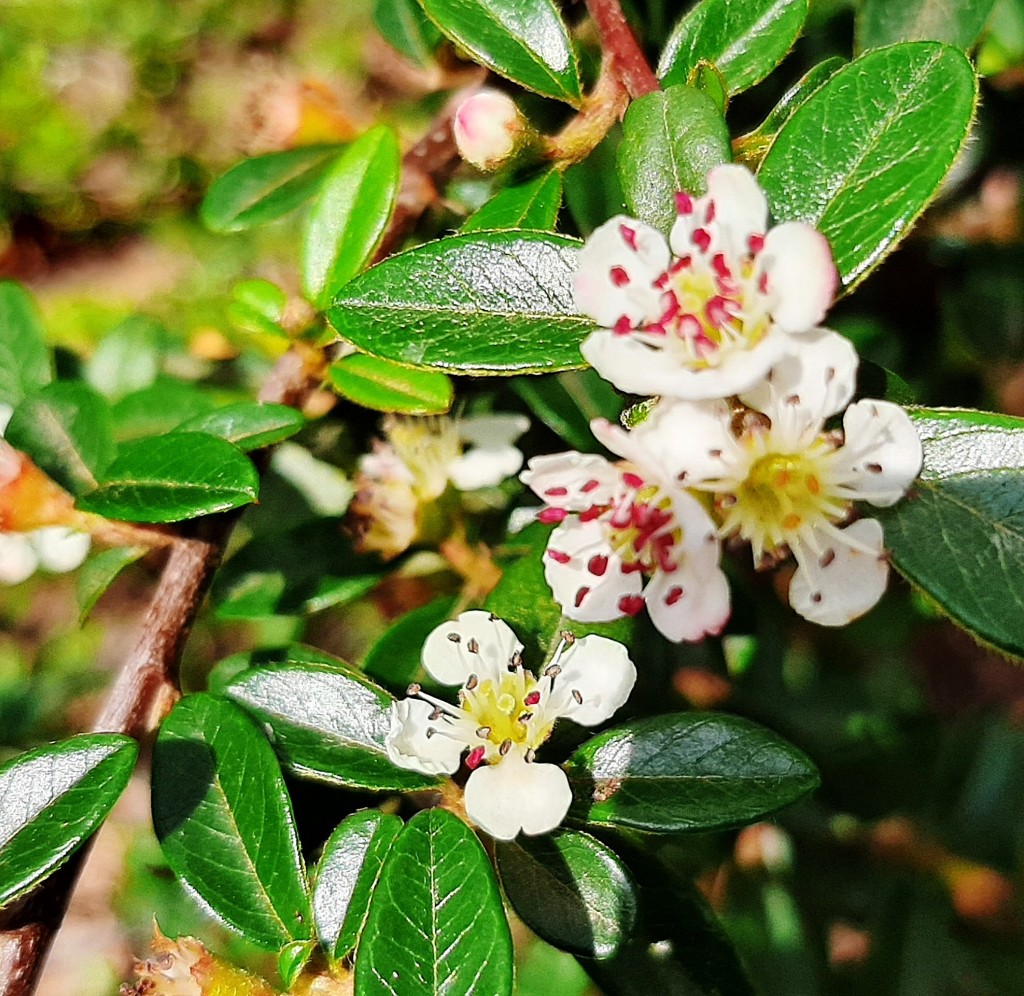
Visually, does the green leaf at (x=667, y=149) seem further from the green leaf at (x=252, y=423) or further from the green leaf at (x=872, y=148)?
the green leaf at (x=252, y=423)

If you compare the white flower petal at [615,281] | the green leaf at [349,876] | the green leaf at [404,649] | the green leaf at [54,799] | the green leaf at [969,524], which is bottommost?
the green leaf at [404,649]

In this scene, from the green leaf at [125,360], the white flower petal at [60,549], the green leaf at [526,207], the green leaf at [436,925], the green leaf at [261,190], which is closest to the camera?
the green leaf at [436,925]

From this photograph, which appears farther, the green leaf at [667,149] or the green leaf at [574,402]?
the green leaf at [574,402]

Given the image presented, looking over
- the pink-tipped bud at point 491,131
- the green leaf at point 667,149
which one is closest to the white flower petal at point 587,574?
the green leaf at point 667,149

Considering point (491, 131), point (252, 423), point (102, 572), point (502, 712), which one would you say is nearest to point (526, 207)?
point (491, 131)

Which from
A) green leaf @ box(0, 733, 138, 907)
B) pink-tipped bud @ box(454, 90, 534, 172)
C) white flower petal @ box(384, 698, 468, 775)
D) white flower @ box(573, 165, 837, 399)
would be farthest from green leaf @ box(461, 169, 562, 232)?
green leaf @ box(0, 733, 138, 907)

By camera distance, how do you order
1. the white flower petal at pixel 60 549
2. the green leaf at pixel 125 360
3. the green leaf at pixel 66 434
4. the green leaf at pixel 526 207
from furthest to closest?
the green leaf at pixel 125 360 → the white flower petal at pixel 60 549 → the green leaf at pixel 66 434 → the green leaf at pixel 526 207

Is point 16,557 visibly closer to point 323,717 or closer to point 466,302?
point 323,717

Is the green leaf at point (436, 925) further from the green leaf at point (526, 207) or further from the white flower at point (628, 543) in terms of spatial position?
the green leaf at point (526, 207)

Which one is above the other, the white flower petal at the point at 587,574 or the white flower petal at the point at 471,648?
the white flower petal at the point at 587,574

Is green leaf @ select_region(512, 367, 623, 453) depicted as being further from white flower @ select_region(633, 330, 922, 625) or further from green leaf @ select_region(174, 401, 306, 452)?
white flower @ select_region(633, 330, 922, 625)
